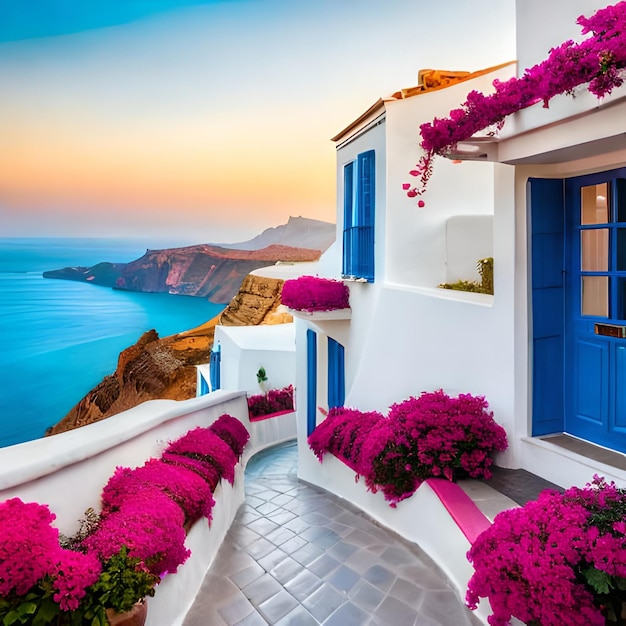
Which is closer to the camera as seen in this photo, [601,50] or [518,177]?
[601,50]

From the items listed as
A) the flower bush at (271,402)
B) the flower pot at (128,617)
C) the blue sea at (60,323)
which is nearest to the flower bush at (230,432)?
the flower pot at (128,617)

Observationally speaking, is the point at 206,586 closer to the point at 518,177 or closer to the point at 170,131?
the point at 518,177

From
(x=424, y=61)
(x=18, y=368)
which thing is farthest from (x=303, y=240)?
(x=18, y=368)

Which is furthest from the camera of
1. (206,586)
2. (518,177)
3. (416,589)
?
(518,177)

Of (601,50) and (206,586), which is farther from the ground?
(601,50)

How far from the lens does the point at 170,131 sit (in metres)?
28.6

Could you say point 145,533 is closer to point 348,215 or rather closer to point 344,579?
point 344,579

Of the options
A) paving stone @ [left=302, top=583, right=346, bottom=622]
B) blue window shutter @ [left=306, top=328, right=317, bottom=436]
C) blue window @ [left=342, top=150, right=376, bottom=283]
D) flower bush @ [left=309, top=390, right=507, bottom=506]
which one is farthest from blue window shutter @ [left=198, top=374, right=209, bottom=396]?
paving stone @ [left=302, top=583, right=346, bottom=622]

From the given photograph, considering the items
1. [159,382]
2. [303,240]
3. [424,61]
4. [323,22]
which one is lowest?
[159,382]

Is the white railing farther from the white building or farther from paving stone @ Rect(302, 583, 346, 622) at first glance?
the white building

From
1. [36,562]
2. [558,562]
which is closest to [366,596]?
[558,562]

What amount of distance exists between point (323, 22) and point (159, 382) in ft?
58.0

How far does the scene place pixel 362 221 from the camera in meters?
7.01

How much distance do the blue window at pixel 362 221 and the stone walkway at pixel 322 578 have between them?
3.30m
